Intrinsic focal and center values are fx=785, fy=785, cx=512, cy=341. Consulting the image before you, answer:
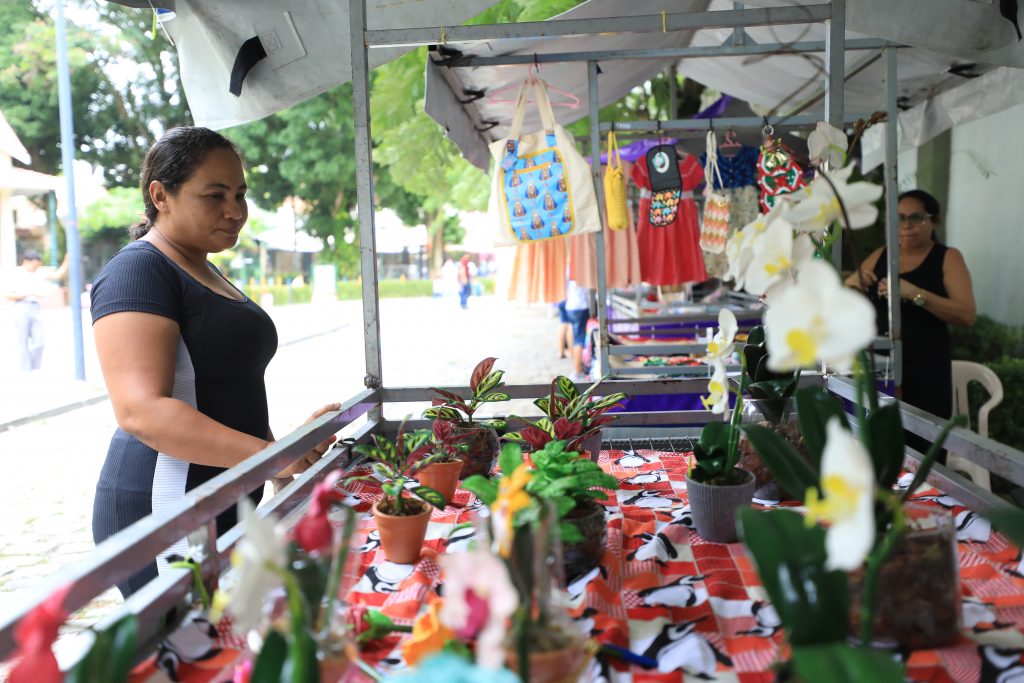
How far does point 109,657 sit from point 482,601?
41cm

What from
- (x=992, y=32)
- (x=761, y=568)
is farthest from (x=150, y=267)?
(x=992, y=32)

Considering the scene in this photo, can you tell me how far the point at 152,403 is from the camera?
1759 millimetres

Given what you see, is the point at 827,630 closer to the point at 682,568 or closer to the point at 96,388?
the point at 682,568

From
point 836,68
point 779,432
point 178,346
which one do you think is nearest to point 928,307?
point 836,68

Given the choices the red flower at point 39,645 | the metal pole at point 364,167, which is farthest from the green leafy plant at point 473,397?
the red flower at point 39,645

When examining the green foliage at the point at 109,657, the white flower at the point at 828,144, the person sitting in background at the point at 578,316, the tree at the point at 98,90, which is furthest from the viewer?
the tree at the point at 98,90

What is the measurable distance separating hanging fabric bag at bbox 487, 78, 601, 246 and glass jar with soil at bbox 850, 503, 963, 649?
9.61ft

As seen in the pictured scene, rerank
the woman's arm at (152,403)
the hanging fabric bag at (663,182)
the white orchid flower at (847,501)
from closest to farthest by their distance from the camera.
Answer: the white orchid flower at (847,501), the woman's arm at (152,403), the hanging fabric bag at (663,182)

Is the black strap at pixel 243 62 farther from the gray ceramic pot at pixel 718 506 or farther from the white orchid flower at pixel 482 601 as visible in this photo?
the white orchid flower at pixel 482 601

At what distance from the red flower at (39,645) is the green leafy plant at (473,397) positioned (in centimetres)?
118

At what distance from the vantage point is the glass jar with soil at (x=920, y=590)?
100 cm

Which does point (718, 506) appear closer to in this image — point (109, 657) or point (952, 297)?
point (109, 657)

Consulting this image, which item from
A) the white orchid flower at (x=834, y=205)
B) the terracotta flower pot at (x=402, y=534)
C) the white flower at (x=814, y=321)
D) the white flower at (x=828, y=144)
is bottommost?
the terracotta flower pot at (x=402, y=534)

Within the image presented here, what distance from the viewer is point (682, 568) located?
1.36 meters
